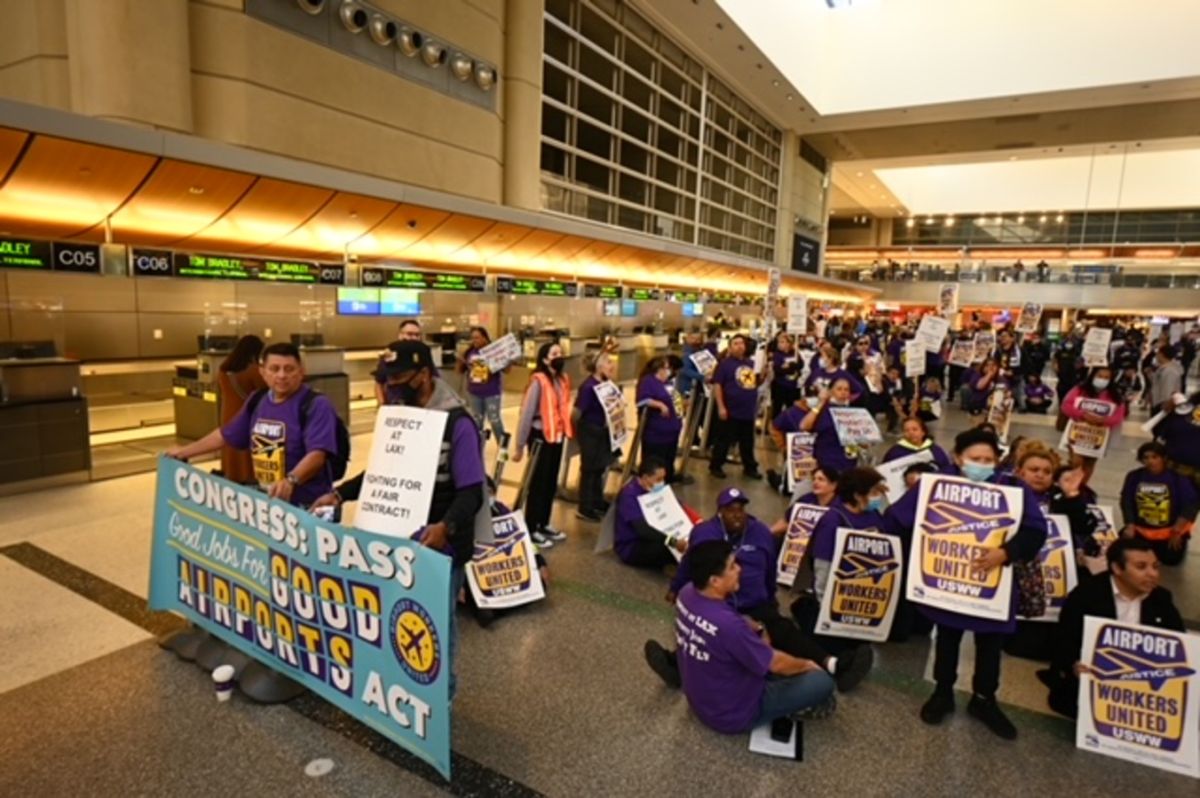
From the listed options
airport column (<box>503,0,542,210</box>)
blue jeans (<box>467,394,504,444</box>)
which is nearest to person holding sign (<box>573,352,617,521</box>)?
blue jeans (<box>467,394,504,444</box>)

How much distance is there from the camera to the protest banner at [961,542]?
3256 mm

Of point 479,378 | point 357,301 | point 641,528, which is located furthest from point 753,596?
point 357,301

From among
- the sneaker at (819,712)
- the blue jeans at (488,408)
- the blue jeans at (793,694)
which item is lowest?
the sneaker at (819,712)

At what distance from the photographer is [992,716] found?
340cm

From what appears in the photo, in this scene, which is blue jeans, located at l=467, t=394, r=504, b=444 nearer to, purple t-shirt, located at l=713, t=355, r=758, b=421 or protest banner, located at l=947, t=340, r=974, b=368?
purple t-shirt, located at l=713, t=355, r=758, b=421

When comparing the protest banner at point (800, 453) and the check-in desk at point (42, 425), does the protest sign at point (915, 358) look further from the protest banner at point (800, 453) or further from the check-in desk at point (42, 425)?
the check-in desk at point (42, 425)

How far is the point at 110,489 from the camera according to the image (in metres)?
7.16

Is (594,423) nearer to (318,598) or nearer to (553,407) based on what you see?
(553,407)

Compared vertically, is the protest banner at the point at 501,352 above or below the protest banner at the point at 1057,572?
above

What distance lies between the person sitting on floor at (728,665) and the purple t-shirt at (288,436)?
7.00 feet

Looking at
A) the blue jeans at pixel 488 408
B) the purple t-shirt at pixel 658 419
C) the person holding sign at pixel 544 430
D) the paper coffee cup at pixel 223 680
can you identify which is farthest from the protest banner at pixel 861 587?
the blue jeans at pixel 488 408

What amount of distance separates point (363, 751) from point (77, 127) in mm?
7477

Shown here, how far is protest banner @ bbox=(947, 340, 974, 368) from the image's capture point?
14461 mm

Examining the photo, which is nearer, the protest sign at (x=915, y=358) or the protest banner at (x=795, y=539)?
the protest banner at (x=795, y=539)
